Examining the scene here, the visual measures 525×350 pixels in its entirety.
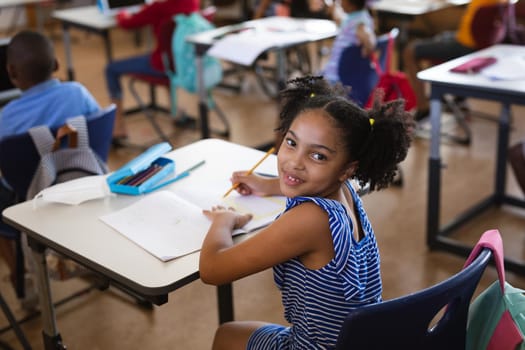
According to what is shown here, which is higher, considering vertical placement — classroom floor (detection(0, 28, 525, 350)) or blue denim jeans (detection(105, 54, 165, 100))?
blue denim jeans (detection(105, 54, 165, 100))

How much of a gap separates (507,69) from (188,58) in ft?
6.17

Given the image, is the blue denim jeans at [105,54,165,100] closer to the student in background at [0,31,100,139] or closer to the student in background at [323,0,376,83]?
the student in background at [323,0,376,83]

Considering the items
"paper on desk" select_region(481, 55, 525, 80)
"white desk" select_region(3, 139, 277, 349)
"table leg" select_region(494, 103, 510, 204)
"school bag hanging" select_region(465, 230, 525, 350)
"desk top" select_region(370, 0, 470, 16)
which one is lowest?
"table leg" select_region(494, 103, 510, 204)

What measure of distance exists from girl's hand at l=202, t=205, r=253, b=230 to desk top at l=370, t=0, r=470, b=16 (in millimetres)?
3282

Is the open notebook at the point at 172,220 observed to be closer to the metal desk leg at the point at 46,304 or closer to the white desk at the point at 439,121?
the metal desk leg at the point at 46,304

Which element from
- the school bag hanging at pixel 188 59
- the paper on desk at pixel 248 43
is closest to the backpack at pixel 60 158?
the paper on desk at pixel 248 43

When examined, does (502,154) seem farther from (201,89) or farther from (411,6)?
(411,6)

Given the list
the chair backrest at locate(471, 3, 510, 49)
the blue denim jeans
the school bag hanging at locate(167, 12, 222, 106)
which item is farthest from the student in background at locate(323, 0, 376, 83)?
the blue denim jeans

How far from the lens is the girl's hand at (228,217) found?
162 cm

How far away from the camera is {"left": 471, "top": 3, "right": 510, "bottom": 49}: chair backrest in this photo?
12.4ft

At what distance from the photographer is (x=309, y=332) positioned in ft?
4.92

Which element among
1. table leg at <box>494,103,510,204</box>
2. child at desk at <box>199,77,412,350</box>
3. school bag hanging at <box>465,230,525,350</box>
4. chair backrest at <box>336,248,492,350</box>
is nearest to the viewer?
chair backrest at <box>336,248,492,350</box>

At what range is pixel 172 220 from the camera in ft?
5.61

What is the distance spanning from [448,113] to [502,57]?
5.68 ft
